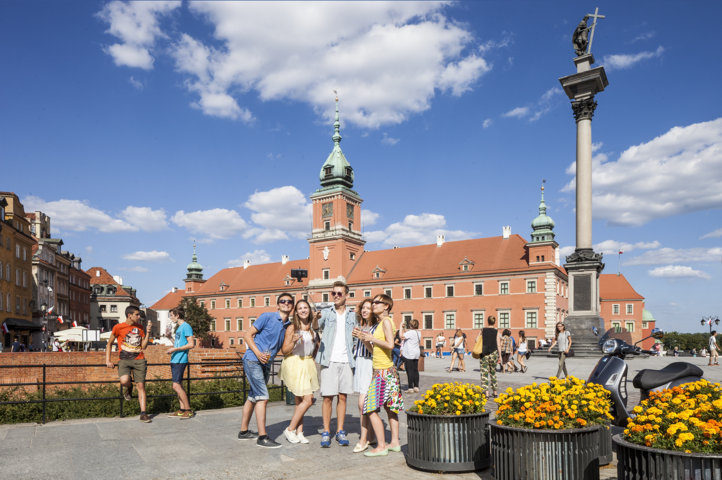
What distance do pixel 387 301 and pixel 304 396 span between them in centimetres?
171

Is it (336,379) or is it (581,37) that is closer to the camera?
(336,379)

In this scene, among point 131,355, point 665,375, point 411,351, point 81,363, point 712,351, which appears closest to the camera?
point 665,375

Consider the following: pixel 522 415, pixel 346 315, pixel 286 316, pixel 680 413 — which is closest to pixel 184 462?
pixel 286 316

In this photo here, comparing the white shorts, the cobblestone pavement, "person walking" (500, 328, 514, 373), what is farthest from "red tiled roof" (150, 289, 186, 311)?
the white shorts

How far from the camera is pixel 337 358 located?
274 inches

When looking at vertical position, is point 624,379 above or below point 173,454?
above

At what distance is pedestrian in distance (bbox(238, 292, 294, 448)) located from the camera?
6781 mm

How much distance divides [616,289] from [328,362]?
83.8m

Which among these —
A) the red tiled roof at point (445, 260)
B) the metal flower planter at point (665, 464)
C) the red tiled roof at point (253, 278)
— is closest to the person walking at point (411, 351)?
the metal flower planter at point (665, 464)

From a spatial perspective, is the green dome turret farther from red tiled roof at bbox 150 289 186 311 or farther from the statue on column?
the statue on column

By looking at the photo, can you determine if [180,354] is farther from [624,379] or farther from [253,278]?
[253,278]

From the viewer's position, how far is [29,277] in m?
50.2

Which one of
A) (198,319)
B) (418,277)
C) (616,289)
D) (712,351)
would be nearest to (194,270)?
(198,319)

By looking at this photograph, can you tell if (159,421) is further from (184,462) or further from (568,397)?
(568,397)
